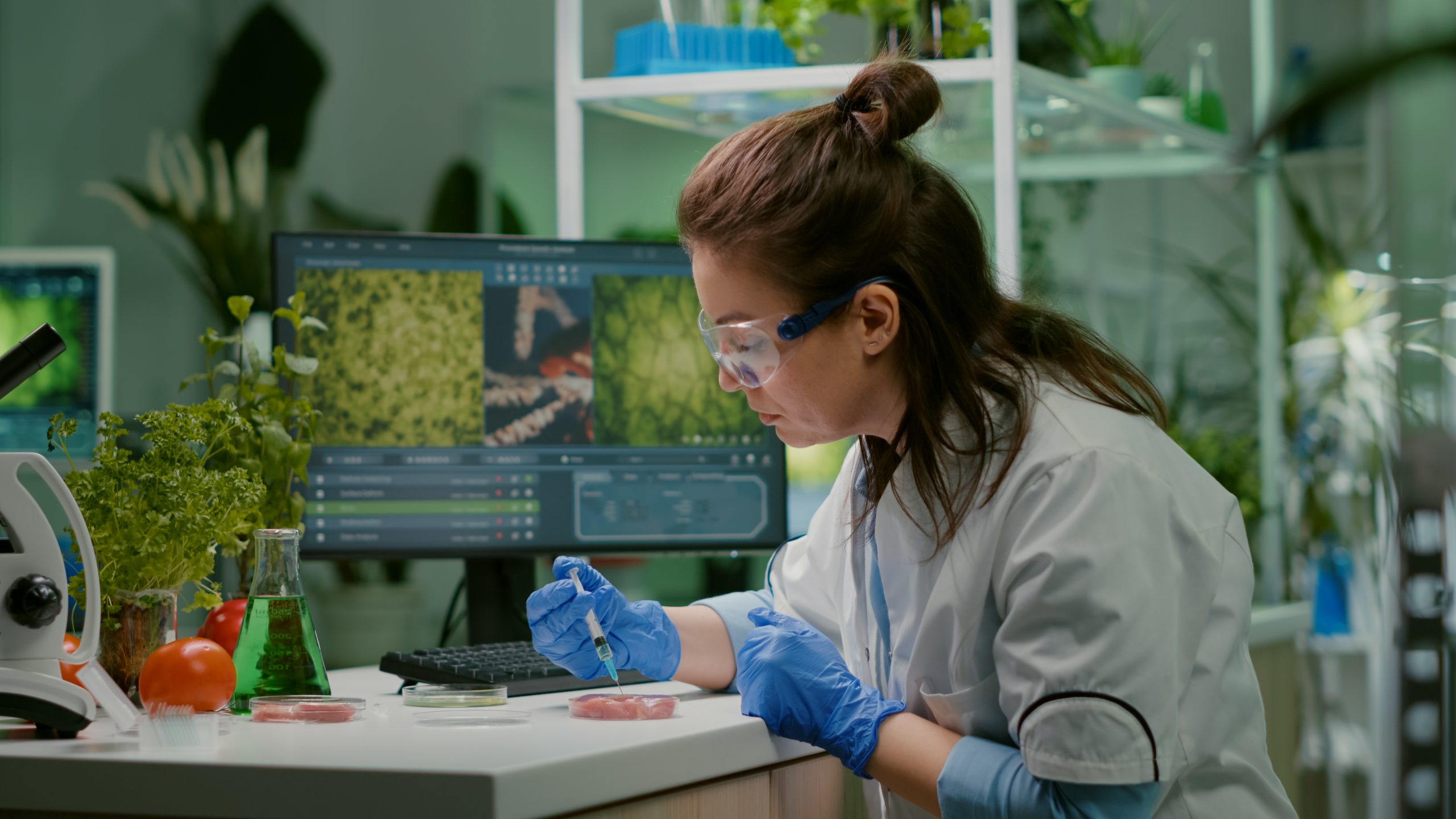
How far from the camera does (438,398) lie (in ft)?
5.14

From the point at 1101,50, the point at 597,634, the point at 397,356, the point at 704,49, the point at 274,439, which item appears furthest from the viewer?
the point at 1101,50

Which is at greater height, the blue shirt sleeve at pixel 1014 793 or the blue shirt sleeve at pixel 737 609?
the blue shirt sleeve at pixel 737 609

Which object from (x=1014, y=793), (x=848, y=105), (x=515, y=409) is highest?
(x=848, y=105)

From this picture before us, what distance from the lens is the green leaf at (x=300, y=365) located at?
144cm

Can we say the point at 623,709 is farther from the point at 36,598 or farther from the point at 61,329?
the point at 61,329

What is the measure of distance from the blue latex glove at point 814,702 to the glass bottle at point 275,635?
414mm

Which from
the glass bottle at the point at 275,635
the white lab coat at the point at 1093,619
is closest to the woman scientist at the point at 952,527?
the white lab coat at the point at 1093,619

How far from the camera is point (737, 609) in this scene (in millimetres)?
1378

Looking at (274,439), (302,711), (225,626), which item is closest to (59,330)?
(274,439)

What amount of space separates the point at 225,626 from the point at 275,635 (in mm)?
114

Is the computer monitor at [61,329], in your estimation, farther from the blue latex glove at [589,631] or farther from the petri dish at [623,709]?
the petri dish at [623,709]

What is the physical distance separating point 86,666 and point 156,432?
0.72 ft

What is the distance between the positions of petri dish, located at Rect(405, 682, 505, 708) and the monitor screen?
364 mm

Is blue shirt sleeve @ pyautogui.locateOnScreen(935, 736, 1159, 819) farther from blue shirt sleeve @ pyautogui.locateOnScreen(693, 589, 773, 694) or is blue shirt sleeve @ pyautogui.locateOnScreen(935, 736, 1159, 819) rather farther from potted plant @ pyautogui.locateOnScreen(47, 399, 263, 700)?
potted plant @ pyautogui.locateOnScreen(47, 399, 263, 700)
